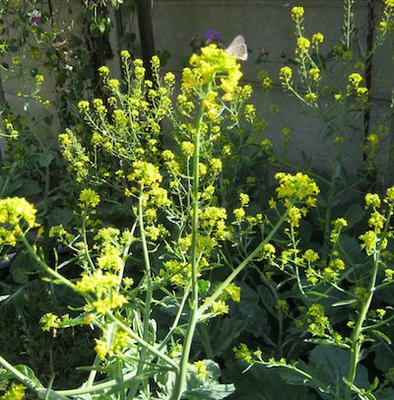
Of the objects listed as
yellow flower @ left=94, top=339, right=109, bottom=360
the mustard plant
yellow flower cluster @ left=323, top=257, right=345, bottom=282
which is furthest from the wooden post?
yellow flower @ left=94, top=339, right=109, bottom=360

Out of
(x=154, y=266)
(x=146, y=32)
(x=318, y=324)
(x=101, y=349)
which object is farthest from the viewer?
(x=146, y=32)

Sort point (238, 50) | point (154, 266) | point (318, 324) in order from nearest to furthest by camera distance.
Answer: point (238, 50) < point (318, 324) < point (154, 266)

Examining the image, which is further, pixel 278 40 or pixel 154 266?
pixel 278 40

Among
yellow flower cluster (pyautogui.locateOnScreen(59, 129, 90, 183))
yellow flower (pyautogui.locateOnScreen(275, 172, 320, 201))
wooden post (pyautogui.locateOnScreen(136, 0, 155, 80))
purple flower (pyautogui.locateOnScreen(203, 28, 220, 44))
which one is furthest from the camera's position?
wooden post (pyautogui.locateOnScreen(136, 0, 155, 80))

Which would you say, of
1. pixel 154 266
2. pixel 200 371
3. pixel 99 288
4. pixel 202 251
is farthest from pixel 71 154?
pixel 99 288

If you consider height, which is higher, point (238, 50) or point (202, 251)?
point (238, 50)

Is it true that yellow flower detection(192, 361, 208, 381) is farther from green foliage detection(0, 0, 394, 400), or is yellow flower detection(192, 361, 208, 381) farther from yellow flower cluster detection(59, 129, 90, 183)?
yellow flower cluster detection(59, 129, 90, 183)

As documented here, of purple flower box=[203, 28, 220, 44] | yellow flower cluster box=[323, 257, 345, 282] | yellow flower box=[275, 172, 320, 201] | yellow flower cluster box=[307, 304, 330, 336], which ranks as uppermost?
purple flower box=[203, 28, 220, 44]

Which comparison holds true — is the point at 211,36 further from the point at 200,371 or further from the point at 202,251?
the point at 200,371

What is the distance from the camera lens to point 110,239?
1.76 metres

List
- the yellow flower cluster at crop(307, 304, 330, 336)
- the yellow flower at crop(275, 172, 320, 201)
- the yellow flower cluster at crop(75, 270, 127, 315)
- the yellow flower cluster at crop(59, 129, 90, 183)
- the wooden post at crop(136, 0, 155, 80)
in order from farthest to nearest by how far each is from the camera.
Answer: the wooden post at crop(136, 0, 155, 80)
the yellow flower cluster at crop(59, 129, 90, 183)
the yellow flower cluster at crop(307, 304, 330, 336)
the yellow flower at crop(275, 172, 320, 201)
the yellow flower cluster at crop(75, 270, 127, 315)

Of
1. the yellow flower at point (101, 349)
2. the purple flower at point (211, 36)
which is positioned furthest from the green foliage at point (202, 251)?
the purple flower at point (211, 36)

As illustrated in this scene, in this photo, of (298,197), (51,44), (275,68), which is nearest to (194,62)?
(298,197)

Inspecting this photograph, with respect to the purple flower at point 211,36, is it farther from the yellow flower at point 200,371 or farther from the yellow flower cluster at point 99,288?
the yellow flower cluster at point 99,288
